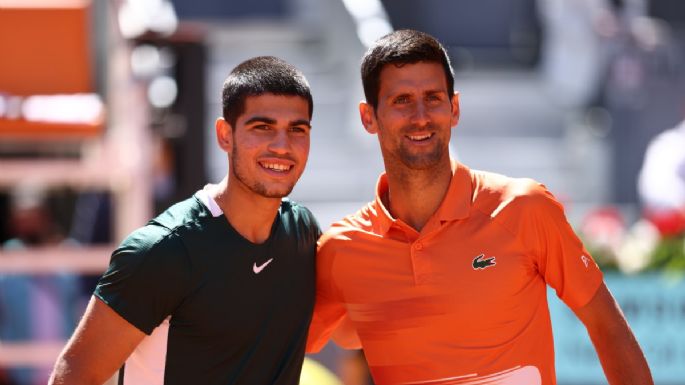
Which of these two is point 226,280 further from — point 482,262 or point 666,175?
point 666,175

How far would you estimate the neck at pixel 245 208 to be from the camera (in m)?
4.10

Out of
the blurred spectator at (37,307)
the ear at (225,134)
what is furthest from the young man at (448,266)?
the blurred spectator at (37,307)

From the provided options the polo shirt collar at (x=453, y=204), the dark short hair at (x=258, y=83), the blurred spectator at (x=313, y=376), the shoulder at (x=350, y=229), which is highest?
the dark short hair at (x=258, y=83)

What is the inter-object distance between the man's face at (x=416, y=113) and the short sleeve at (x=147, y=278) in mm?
862

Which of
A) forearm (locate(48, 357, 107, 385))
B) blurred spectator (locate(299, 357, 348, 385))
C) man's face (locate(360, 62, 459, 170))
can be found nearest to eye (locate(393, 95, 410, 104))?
man's face (locate(360, 62, 459, 170))

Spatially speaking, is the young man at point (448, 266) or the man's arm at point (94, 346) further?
the young man at point (448, 266)

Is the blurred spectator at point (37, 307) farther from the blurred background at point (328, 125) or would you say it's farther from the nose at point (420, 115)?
the nose at point (420, 115)

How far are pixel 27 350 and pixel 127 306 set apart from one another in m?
3.50

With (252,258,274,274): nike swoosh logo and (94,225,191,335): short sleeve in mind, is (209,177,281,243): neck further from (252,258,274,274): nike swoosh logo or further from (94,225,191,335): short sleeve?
(94,225,191,335): short sleeve

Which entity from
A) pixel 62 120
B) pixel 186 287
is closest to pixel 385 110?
pixel 186 287

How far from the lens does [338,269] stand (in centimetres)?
436

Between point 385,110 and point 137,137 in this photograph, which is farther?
point 137,137

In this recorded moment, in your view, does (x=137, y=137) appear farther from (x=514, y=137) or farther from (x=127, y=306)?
(x=514, y=137)

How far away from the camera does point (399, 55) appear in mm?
4223
